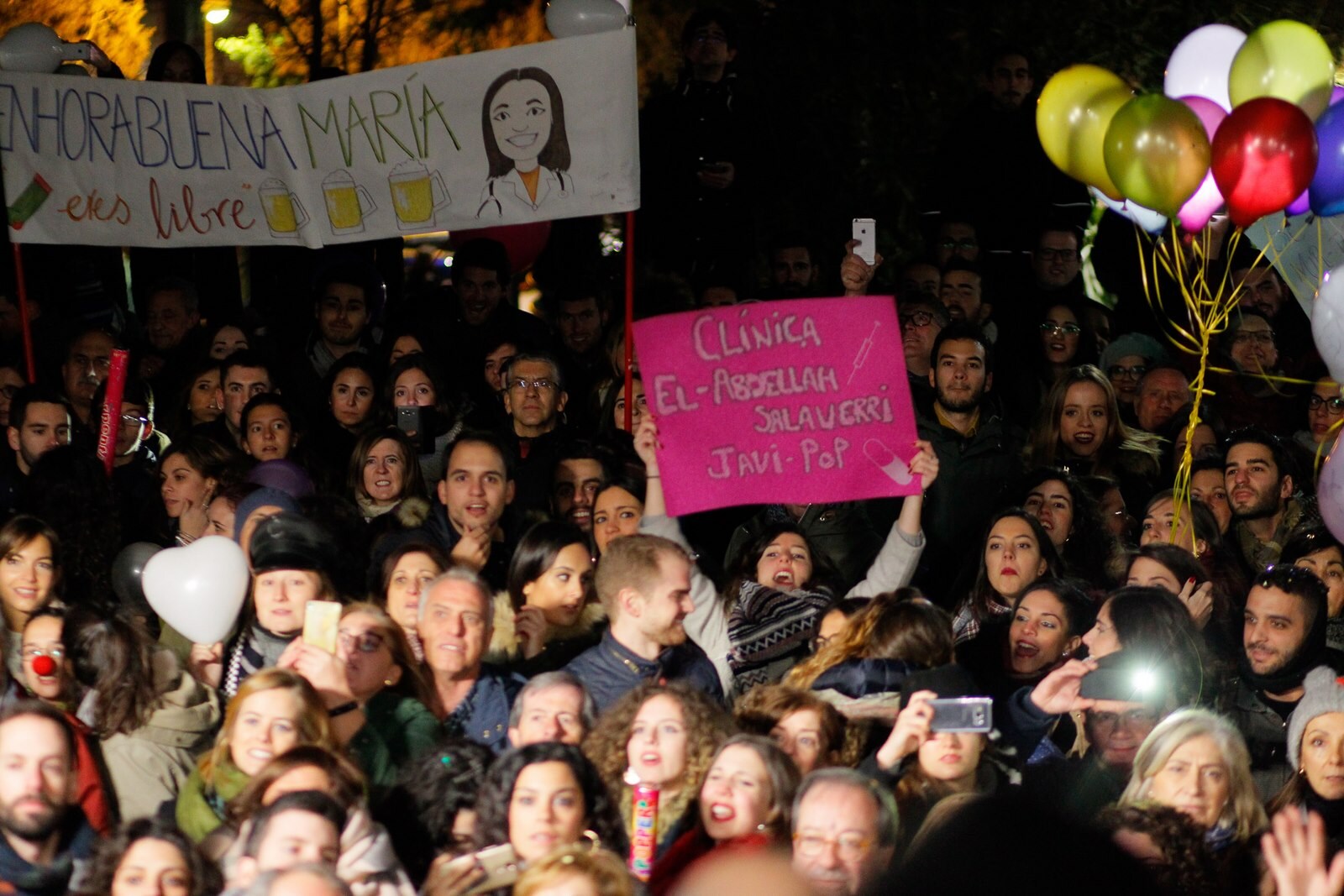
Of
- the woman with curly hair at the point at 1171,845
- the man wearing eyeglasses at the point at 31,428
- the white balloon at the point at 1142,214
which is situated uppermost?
the white balloon at the point at 1142,214

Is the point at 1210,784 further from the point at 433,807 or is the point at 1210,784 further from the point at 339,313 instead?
the point at 339,313

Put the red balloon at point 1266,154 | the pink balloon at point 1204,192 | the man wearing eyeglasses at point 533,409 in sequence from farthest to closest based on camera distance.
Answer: the man wearing eyeglasses at point 533,409 → the pink balloon at point 1204,192 → the red balloon at point 1266,154

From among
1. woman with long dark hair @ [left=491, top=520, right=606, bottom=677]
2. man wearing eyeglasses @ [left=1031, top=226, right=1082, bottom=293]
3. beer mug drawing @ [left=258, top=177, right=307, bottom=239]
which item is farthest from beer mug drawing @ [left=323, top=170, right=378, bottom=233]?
man wearing eyeglasses @ [left=1031, top=226, right=1082, bottom=293]

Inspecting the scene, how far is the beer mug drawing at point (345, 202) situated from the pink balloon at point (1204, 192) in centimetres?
309

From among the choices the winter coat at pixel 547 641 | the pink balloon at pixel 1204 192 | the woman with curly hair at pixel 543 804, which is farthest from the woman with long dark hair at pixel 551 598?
the pink balloon at pixel 1204 192

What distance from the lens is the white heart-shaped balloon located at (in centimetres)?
624

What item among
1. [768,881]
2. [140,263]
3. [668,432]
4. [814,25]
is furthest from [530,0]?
[768,881]

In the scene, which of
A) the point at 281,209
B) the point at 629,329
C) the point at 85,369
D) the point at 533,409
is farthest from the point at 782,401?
the point at 85,369

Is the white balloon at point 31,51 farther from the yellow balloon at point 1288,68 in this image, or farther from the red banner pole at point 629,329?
the yellow balloon at point 1288,68

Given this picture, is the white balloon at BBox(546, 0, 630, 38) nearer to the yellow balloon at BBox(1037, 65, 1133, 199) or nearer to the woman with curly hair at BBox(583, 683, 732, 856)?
the yellow balloon at BBox(1037, 65, 1133, 199)

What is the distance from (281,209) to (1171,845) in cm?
463

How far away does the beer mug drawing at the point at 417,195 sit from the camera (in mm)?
8195

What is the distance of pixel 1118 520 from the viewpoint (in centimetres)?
764

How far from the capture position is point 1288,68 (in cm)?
695
